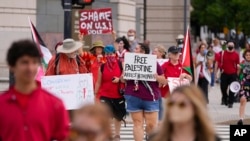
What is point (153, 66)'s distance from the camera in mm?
15695

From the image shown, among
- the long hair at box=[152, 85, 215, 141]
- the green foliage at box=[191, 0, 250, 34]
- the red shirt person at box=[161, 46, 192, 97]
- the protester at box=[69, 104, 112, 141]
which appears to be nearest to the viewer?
the protester at box=[69, 104, 112, 141]

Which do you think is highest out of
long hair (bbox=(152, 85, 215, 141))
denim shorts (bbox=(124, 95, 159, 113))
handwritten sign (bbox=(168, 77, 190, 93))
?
long hair (bbox=(152, 85, 215, 141))

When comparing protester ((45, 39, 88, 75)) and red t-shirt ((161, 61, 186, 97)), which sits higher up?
protester ((45, 39, 88, 75))

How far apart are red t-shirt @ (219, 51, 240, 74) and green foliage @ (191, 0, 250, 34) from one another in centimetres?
5077

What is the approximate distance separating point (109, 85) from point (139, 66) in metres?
0.58

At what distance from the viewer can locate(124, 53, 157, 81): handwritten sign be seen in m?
15.2

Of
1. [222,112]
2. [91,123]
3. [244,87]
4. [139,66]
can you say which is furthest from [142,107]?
[222,112]

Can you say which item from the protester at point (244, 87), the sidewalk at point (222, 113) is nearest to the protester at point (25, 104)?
the protester at point (244, 87)

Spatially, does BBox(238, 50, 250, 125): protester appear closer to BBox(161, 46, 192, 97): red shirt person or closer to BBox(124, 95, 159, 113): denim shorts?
BBox(161, 46, 192, 97): red shirt person

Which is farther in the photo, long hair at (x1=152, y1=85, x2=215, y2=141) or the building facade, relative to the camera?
the building facade

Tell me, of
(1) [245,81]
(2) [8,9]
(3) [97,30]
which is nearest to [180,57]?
(1) [245,81]

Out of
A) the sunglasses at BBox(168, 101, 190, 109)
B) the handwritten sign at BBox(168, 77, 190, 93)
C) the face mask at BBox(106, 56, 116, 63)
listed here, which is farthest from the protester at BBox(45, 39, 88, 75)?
the sunglasses at BBox(168, 101, 190, 109)

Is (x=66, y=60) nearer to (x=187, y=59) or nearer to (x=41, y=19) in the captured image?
(x=187, y=59)

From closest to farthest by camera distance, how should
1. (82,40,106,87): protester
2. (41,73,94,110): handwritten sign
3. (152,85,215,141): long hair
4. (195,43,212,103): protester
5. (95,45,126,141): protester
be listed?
(152,85,215,141): long hair
(41,73,94,110): handwritten sign
(95,45,126,141): protester
(82,40,106,87): protester
(195,43,212,103): protester
